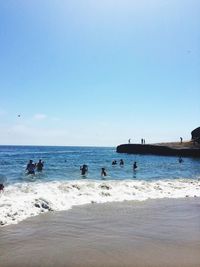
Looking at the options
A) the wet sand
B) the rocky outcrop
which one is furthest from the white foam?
the rocky outcrop

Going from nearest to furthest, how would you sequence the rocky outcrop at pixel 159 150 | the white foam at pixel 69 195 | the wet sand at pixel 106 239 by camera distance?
the wet sand at pixel 106 239 < the white foam at pixel 69 195 < the rocky outcrop at pixel 159 150

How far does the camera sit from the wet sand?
9773 mm

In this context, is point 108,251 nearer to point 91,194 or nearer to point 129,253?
point 129,253

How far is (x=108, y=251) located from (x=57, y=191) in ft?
35.4

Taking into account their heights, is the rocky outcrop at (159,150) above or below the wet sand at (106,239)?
above

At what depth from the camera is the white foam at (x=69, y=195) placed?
1536 cm

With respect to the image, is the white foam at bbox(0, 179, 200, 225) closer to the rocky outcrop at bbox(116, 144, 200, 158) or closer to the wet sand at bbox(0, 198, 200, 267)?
the wet sand at bbox(0, 198, 200, 267)

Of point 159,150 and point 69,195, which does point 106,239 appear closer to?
point 69,195

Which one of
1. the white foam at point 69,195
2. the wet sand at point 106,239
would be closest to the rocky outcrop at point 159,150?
the white foam at point 69,195

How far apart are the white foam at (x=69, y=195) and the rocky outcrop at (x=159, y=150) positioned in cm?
4536

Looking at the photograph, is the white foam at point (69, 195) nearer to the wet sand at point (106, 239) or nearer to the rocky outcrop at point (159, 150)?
the wet sand at point (106, 239)

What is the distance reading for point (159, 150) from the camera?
7981 cm

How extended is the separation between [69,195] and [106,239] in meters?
8.57

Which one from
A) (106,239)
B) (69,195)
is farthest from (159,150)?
(106,239)
